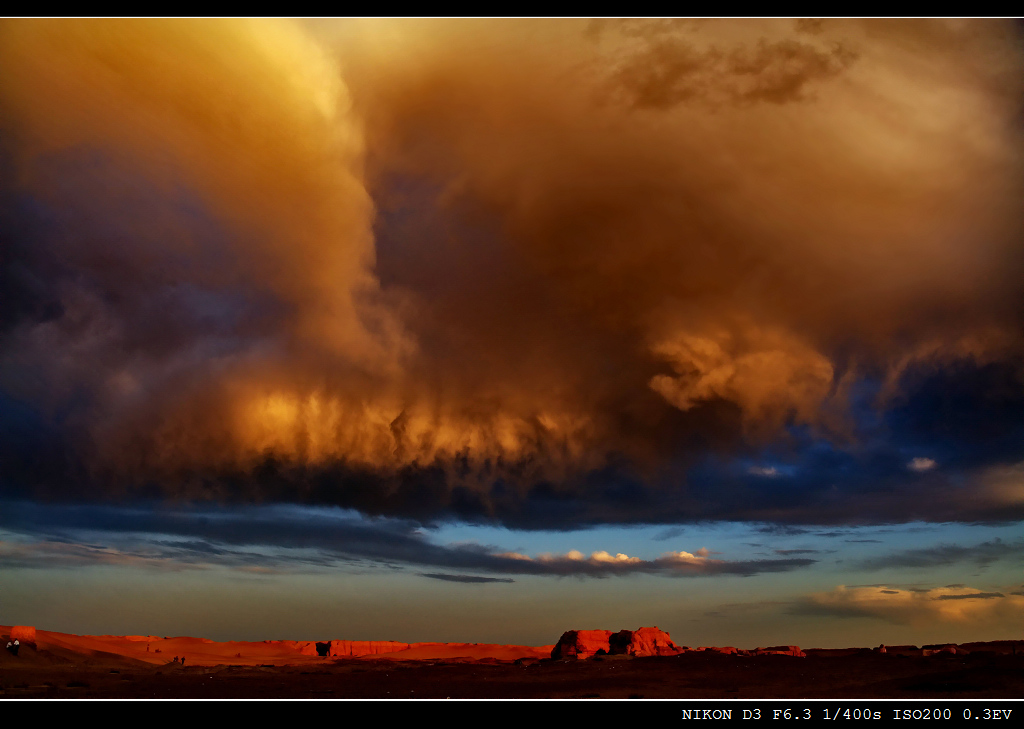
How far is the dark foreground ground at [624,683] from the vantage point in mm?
67250

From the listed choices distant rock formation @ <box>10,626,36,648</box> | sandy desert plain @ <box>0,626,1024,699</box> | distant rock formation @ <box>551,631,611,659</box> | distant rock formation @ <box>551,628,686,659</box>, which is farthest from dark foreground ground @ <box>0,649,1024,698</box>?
distant rock formation @ <box>551,631,611,659</box>

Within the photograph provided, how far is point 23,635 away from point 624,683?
4067 inches

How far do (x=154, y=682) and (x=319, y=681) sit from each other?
18.5m

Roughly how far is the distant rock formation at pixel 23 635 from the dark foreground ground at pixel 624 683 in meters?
9.15

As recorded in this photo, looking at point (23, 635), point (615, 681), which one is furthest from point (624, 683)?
point (23, 635)

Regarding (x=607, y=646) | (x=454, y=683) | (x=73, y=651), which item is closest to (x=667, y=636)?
(x=607, y=646)

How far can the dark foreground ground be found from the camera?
6725 centimetres

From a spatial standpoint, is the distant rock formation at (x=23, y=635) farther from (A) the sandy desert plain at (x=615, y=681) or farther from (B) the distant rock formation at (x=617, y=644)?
(B) the distant rock formation at (x=617, y=644)

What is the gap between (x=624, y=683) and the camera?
84.4 metres

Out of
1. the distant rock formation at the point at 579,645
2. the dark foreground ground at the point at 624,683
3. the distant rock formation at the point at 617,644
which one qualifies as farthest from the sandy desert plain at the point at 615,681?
the distant rock formation at the point at 579,645

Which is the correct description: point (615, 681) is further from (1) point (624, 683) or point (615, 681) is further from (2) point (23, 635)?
(2) point (23, 635)

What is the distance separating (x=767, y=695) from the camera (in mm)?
67750

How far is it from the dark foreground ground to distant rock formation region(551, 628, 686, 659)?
7754 cm

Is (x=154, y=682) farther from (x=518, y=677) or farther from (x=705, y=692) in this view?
(x=705, y=692)
